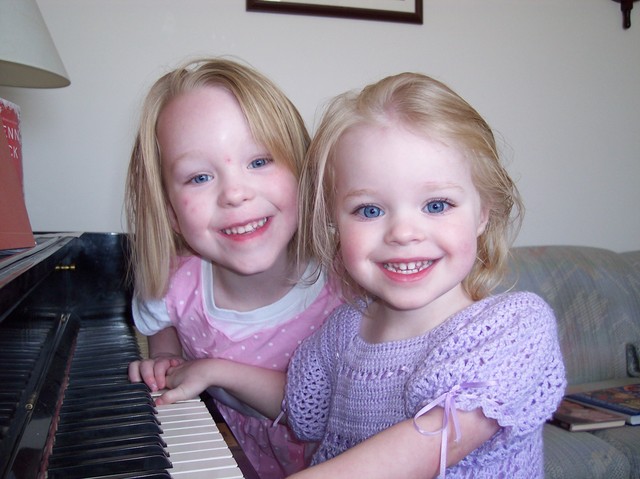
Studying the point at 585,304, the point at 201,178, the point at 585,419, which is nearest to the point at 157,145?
the point at 201,178

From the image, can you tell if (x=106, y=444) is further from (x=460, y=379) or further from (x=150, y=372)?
(x=460, y=379)

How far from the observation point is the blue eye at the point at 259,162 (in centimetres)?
127

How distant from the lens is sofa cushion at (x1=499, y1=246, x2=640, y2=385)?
2.60 meters

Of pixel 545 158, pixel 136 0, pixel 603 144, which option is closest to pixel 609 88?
pixel 603 144

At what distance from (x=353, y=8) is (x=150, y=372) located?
191 centimetres

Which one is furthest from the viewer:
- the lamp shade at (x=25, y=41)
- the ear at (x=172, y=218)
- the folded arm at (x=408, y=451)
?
the lamp shade at (x=25, y=41)

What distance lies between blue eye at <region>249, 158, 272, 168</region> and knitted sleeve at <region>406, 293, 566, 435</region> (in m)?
0.50

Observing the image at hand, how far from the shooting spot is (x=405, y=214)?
0.99 meters

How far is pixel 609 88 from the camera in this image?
313cm

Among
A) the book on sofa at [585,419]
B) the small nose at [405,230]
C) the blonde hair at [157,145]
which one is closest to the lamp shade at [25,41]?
the blonde hair at [157,145]

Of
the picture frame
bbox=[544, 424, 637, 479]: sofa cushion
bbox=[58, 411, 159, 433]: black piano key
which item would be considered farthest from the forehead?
the picture frame

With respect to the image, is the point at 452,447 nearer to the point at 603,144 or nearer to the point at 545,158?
the point at 545,158

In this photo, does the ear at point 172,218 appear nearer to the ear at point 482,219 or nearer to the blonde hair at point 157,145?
the blonde hair at point 157,145

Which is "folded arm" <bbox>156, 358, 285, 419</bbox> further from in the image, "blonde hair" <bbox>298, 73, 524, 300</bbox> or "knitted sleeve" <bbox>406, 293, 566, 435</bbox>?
"knitted sleeve" <bbox>406, 293, 566, 435</bbox>
